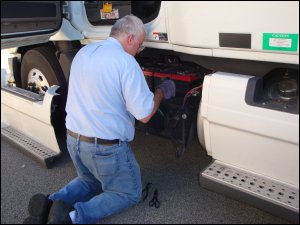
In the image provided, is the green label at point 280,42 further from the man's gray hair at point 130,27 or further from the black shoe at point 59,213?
the black shoe at point 59,213

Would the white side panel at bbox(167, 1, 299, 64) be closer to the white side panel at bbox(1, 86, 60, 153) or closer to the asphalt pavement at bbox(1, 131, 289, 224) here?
the asphalt pavement at bbox(1, 131, 289, 224)

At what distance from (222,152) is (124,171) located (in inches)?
23.8

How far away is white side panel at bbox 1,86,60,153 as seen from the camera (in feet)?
8.71

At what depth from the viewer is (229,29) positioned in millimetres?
1629

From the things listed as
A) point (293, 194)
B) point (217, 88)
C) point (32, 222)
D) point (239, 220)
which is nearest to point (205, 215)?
point (239, 220)

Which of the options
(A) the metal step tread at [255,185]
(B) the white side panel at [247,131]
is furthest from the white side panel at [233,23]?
(A) the metal step tread at [255,185]

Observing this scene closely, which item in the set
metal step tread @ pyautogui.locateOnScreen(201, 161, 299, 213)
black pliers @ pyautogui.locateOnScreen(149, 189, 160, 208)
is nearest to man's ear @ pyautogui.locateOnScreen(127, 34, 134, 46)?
metal step tread @ pyautogui.locateOnScreen(201, 161, 299, 213)

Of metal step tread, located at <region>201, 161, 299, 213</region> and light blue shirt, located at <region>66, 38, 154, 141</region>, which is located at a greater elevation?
light blue shirt, located at <region>66, 38, 154, 141</region>

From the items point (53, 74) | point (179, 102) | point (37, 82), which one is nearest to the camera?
point (179, 102)

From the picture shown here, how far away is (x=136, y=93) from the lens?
1829mm

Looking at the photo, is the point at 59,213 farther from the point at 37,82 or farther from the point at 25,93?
the point at 37,82

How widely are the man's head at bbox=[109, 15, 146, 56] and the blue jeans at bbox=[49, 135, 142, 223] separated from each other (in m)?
0.60

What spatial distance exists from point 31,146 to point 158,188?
1238 millimetres

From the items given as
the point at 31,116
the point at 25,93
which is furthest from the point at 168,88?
the point at 25,93
